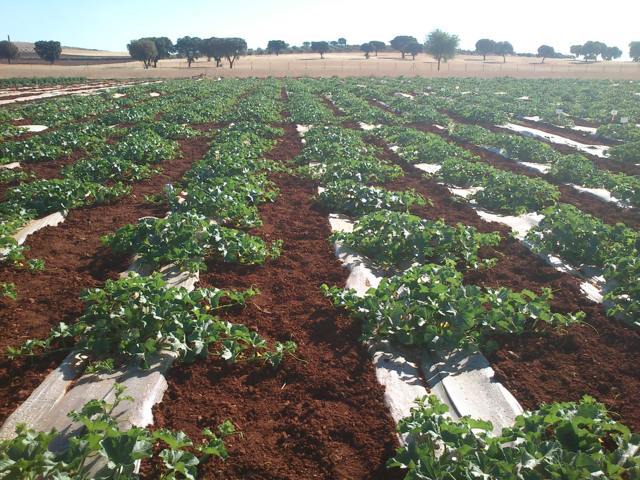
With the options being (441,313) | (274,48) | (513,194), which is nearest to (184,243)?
(441,313)

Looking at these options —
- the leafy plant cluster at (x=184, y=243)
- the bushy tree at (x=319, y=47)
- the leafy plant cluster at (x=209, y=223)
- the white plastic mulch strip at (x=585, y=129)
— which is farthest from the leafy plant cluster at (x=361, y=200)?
the bushy tree at (x=319, y=47)

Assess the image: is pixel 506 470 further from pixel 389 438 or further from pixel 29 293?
pixel 29 293

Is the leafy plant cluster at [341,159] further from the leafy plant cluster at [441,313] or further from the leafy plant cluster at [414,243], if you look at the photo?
the leafy plant cluster at [441,313]

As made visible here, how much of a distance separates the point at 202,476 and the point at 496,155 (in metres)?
15.2

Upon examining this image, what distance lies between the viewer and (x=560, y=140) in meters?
19.0

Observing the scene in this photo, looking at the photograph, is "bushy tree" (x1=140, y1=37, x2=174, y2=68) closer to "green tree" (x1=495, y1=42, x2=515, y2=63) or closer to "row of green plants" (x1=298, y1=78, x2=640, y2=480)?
"green tree" (x1=495, y1=42, x2=515, y2=63)

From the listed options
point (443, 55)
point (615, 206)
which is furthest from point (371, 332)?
point (443, 55)

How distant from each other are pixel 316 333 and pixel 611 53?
19517cm

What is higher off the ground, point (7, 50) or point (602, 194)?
point (7, 50)

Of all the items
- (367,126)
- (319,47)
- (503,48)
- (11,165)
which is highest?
(319,47)

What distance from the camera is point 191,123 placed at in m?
21.9

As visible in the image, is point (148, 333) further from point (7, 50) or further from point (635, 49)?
point (635, 49)

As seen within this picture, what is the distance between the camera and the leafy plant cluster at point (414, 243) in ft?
24.2

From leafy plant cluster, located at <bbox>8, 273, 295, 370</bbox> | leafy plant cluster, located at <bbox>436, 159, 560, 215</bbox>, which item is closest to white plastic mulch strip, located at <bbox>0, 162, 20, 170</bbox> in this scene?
leafy plant cluster, located at <bbox>8, 273, 295, 370</bbox>
